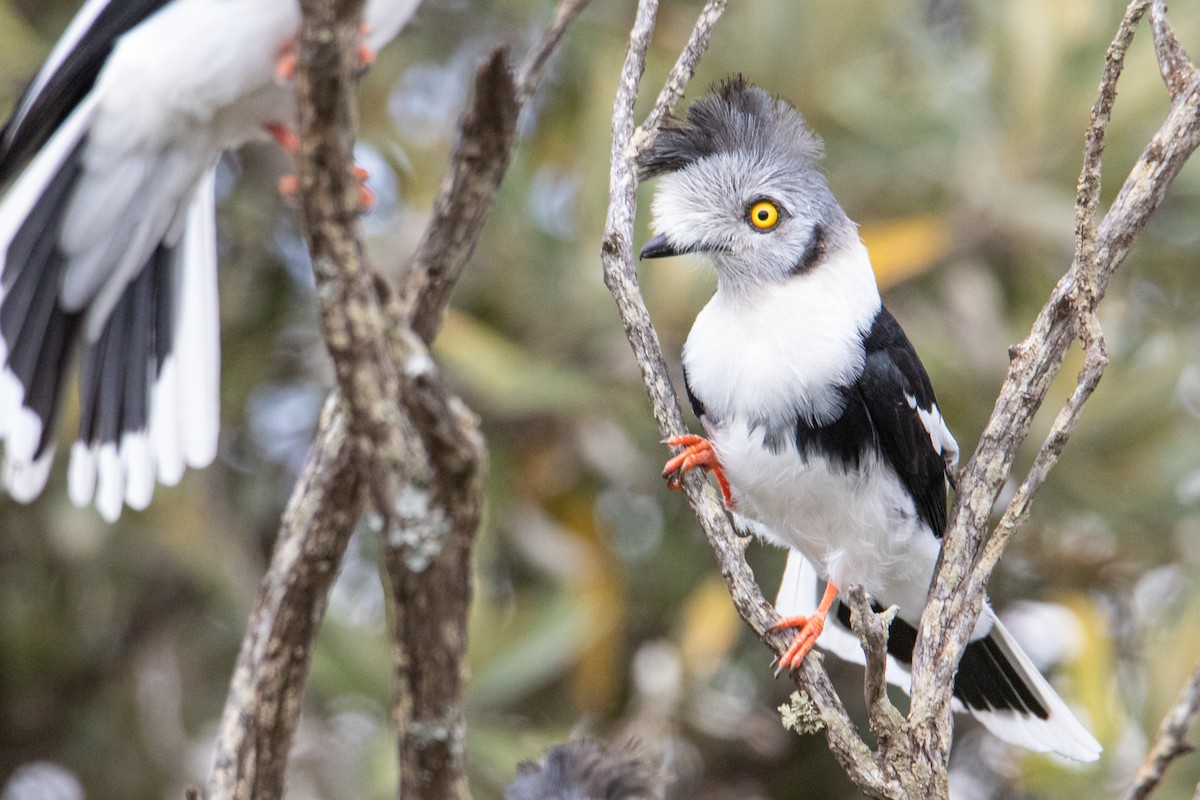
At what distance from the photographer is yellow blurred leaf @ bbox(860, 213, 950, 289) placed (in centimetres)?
372

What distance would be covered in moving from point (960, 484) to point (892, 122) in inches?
91.4

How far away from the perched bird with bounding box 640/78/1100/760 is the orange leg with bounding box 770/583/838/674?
3 centimetres

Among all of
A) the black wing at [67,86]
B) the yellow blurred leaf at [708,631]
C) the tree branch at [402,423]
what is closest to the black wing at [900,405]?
the tree branch at [402,423]

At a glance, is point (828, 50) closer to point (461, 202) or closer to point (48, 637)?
point (461, 202)

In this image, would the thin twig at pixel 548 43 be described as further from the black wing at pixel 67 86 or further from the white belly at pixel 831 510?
the black wing at pixel 67 86

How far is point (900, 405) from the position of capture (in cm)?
231

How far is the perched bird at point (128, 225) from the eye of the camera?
268 centimetres

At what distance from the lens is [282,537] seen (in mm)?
2094

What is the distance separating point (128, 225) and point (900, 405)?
1.59m

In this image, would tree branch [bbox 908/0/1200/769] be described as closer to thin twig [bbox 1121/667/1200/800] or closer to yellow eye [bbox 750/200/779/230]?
thin twig [bbox 1121/667/1200/800]

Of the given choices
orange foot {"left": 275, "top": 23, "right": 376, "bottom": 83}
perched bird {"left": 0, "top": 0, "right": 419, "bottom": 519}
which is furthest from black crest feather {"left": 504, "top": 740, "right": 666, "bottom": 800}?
orange foot {"left": 275, "top": 23, "right": 376, "bottom": 83}

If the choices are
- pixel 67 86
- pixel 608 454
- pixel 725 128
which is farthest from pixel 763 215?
pixel 608 454

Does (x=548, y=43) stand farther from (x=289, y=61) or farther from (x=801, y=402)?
(x=289, y=61)

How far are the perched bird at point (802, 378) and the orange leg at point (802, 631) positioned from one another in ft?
0.09
